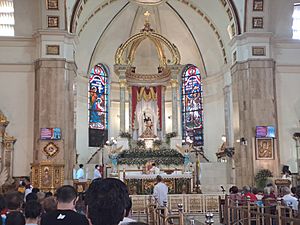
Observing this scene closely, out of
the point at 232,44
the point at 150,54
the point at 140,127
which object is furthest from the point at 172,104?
the point at 232,44

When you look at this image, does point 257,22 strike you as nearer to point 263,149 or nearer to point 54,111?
point 263,149

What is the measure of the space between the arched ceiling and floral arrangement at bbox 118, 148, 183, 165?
5.56 m

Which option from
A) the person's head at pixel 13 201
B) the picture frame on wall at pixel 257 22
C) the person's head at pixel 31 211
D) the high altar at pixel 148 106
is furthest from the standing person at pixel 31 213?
the high altar at pixel 148 106

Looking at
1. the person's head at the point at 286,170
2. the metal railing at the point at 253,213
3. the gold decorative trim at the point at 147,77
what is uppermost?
the gold decorative trim at the point at 147,77

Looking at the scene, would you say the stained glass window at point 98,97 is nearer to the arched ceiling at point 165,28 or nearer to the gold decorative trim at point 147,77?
the arched ceiling at point 165,28

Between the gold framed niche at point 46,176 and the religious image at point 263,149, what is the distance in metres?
7.70

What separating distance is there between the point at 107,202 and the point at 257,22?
57.7ft

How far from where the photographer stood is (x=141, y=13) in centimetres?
2586

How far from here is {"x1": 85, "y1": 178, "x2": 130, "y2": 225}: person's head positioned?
8.64 feet

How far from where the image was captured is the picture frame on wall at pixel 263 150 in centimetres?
1800

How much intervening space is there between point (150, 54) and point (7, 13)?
10.1m

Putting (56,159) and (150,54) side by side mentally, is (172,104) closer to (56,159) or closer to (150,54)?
(150,54)

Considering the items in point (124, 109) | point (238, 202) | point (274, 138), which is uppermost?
point (124, 109)

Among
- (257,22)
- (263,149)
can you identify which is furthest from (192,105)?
(263,149)
